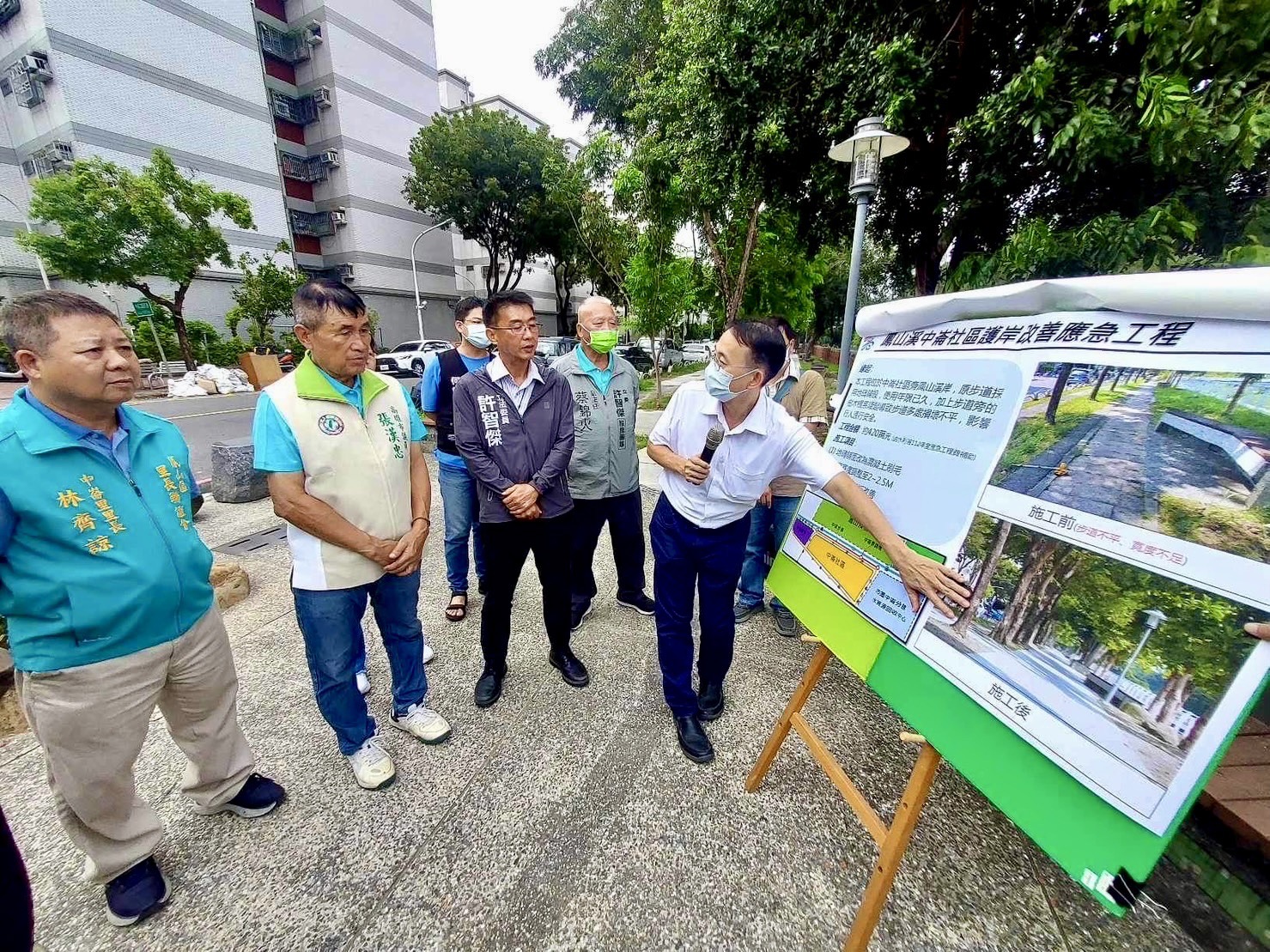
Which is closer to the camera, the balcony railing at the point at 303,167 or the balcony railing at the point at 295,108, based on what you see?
the balcony railing at the point at 295,108

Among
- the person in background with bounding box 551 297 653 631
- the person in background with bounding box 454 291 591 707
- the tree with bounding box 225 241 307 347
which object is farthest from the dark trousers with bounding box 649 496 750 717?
the tree with bounding box 225 241 307 347

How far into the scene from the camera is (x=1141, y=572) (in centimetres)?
94

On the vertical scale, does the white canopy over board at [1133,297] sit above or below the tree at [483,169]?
below

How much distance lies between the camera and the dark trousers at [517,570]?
7.29 feet

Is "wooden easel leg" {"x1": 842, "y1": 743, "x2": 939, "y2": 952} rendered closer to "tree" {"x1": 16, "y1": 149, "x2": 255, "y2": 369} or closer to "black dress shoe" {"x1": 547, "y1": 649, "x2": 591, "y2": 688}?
"black dress shoe" {"x1": 547, "y1": 649, "x2": 591, "y2": 688}

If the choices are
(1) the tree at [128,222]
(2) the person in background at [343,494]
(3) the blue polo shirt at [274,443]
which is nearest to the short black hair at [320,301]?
(2) the person in background at [343,494]

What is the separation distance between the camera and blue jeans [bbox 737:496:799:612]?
3.01m

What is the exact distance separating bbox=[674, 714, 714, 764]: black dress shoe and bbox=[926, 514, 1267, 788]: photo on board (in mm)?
1232

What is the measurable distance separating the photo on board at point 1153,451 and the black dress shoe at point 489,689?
225cm

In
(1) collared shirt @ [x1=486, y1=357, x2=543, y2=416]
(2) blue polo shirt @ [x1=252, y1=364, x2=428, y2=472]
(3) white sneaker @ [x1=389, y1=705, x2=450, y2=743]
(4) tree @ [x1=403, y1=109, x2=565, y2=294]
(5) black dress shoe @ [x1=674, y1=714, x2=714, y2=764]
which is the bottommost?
(3) white sneaker @ [x1=389, y1=705, x2=450, y2=743]

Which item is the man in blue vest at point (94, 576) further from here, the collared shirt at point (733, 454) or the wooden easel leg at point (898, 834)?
the wooden easel leg at point (898, 834)

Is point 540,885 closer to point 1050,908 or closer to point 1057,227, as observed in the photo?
point 1050,908

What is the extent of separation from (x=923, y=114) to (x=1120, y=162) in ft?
5.50

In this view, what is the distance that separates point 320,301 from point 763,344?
1523 millimetres
